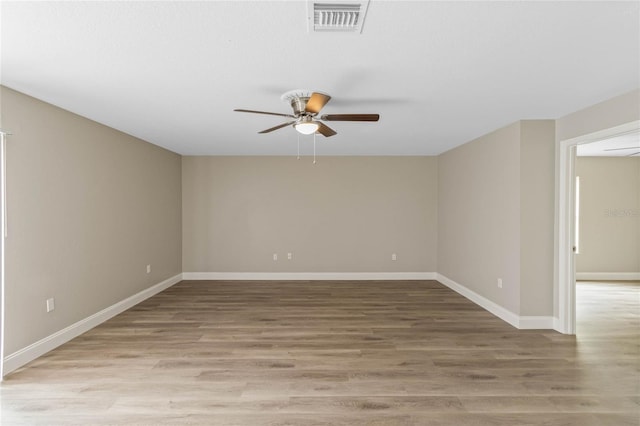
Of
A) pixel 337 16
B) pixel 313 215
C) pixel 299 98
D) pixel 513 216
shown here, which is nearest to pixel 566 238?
pixel 513 216

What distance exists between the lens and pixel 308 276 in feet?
19.5

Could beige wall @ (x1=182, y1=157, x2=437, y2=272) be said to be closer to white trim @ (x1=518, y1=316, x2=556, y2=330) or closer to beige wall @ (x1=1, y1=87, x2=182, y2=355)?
beige wall @ (x1=1, y1=87, x2=182, y2=355)

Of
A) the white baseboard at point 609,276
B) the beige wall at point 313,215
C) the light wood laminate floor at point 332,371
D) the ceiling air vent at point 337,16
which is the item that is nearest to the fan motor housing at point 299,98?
the ceiling air vent at point 337,16

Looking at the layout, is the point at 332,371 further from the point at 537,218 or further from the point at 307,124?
the point at 537,218

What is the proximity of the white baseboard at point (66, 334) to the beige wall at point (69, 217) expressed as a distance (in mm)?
55

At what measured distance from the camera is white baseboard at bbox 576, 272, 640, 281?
5.96 m

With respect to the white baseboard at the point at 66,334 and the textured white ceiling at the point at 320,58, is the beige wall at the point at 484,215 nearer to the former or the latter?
the textured white ceiling at the point at 320,58

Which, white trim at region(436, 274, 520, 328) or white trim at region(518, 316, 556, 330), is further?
white trim at region(436, 274, 520, 328)

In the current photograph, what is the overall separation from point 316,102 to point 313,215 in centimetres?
367

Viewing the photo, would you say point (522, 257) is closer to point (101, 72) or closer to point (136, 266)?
point (101, 72)

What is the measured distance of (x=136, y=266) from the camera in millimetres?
4488

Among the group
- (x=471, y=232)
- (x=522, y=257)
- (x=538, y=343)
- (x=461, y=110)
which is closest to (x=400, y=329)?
(x=538, y=343)

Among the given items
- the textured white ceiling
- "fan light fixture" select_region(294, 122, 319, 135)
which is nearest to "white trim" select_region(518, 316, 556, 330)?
the textured white ceiling

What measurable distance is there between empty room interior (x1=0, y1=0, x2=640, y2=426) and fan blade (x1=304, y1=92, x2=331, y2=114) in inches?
3.6
